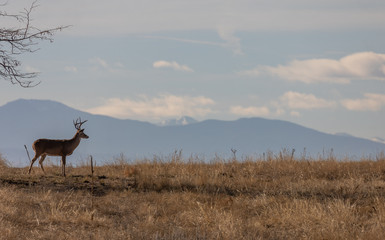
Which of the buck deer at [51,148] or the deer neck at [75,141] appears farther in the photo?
the deer neck at [75,141]

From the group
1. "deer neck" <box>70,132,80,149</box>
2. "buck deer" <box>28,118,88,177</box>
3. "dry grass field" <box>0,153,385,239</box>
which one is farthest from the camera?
"deer neck" <box>70,132,80,149</box>

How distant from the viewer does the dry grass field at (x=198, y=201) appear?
29.7ft

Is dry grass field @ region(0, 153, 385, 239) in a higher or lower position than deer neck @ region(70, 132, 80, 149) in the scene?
lower

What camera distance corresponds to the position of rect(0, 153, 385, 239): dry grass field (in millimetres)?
9047

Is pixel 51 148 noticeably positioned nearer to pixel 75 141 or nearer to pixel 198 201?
pixel 75 141

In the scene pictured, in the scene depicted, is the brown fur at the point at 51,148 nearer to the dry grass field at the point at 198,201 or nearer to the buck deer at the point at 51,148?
the buck deer at the point at 51,148

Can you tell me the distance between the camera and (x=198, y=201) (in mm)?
12070

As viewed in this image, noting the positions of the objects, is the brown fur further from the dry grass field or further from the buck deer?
the dry grass field

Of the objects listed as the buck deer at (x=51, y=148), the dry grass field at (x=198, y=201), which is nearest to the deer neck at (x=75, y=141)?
the buck deer at (x=51, y=148)

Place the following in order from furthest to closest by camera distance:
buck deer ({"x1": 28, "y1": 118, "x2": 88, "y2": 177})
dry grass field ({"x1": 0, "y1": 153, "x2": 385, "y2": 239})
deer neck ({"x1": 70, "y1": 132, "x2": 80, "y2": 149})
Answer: deer neck ({"x1": 70, "y1": 132, "x2": 80, "y2": 149}), buck deer ({"x1": 28, "y1": 118, "x2": 88, "y2": 177}), dry grass field ({"x1": 0, "y1": 153, "x2": 385, "y2": 239})

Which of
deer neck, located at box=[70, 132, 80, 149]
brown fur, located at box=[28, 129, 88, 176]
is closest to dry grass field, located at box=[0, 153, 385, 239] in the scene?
brown fur, located at box=[28, 129, 88, 176]

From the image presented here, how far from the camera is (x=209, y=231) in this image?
915 cm

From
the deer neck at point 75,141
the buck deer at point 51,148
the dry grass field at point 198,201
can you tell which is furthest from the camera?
the deer neck at point 75,141

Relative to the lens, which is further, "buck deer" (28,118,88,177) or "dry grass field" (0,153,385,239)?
"buck deer" (28,118,88,177)
